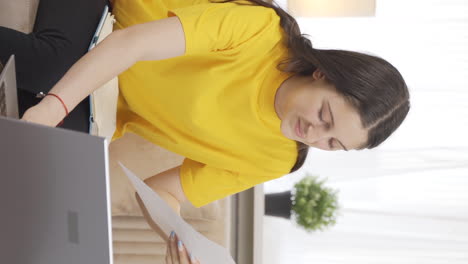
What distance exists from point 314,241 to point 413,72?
902 mm

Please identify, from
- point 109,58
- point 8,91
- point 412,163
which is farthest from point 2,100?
point 412,163

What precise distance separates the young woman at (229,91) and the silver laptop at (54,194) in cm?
18

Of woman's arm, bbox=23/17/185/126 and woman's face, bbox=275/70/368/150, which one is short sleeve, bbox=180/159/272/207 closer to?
woman's face, bbox=275/70/368/150

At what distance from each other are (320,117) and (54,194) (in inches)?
25.9

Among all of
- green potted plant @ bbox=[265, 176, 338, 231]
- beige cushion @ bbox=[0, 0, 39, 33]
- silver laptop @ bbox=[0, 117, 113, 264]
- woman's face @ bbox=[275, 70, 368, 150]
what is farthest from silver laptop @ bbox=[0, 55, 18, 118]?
green potted plant @ bbox=[265, 176, 338, 231]

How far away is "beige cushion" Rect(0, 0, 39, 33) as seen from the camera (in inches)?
60.6

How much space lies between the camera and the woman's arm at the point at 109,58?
3.48 feet

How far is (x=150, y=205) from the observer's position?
1167mm

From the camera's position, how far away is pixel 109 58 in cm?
112

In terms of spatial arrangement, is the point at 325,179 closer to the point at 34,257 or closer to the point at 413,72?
the point at 413,72

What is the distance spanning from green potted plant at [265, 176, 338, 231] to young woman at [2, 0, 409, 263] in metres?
0.91

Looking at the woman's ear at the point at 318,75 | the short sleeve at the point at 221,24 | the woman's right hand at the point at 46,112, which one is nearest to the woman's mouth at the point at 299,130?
the woman's ear at the point at 318,75

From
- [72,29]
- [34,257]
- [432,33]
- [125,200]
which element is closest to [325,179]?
[432,33]

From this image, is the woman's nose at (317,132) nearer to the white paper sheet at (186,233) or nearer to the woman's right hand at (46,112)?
the white paper sheet at (186,233)
